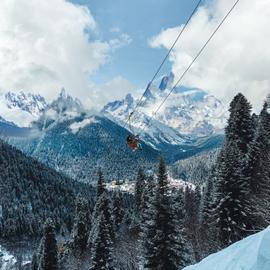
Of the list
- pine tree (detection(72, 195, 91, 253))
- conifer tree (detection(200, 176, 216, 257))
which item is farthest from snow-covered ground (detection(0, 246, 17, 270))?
conifer tree (detection(200, 176, 216, 257))

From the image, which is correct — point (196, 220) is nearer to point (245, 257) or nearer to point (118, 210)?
point (118, 210)

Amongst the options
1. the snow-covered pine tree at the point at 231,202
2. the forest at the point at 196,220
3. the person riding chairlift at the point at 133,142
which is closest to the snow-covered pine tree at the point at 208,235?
the forest at the point at 196,220

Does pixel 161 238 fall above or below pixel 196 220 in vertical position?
below

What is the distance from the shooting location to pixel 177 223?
107ft

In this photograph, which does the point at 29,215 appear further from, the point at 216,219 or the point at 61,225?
the point at 216,219

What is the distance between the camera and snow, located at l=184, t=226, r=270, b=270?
9.75 meters

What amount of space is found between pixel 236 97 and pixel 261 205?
22043 millimetres

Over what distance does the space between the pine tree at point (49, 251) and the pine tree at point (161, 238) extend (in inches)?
709

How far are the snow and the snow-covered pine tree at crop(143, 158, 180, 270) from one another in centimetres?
1939

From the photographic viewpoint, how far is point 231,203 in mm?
35062

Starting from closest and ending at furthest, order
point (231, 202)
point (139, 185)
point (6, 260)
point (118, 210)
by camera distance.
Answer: point (231, 202), point (118, 210), point (139, 185), point (6, 260)

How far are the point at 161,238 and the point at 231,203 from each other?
7.83m

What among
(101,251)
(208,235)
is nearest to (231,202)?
(208,235)

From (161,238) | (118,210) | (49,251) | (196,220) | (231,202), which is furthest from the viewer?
(118,210)
